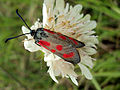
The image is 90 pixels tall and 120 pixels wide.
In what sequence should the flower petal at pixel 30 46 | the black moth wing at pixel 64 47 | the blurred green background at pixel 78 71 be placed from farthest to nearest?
the blurred green background at pixel 78 71 → the flower petal at pixel 30 46 → the black moth wing at pixel 64 47

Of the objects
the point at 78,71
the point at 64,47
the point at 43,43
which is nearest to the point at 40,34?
the point at 43,43

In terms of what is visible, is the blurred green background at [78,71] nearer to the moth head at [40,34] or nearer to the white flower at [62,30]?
the white flower at [62,30]

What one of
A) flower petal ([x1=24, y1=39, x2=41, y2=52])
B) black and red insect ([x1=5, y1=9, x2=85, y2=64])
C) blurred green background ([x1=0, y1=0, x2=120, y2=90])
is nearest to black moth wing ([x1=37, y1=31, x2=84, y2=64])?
black and red insect ([x1=5, y1=9, x2=85, y2=64])

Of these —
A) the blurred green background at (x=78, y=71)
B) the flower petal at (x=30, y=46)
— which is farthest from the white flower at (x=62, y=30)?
the blurred green background at (x=78, y=71)

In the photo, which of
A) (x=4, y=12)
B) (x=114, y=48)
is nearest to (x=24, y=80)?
(x=4, y=12)

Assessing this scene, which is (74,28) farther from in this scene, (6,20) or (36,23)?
(6,20)

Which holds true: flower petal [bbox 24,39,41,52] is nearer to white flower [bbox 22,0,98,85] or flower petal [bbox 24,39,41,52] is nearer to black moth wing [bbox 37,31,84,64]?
white flower [bbox 22,0,98,85]
